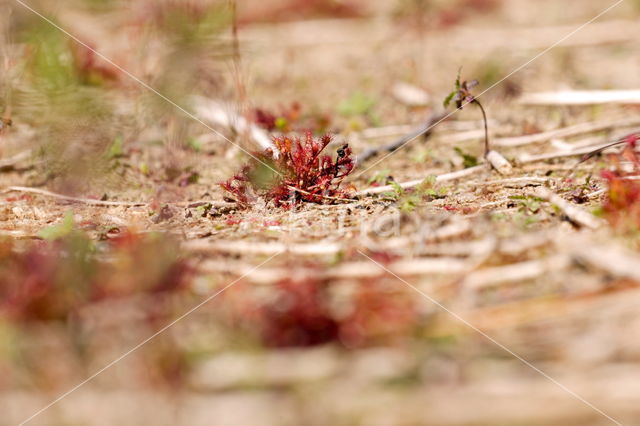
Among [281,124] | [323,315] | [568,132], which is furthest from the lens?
[281,124]

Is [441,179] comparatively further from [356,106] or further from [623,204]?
[356,106]

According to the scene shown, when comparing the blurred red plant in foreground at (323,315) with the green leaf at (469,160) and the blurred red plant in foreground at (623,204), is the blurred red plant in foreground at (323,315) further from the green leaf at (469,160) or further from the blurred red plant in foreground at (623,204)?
the green leaf at (469,160)

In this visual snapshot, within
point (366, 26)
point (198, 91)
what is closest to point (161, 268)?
point (198, 91)

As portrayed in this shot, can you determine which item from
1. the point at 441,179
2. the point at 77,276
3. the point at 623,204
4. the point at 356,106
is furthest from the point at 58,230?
the point at 356,106

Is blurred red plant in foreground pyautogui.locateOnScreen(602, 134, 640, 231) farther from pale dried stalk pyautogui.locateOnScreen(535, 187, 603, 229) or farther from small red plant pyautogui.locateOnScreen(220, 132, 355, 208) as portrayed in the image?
small red plant pyautogui.locateOnScreen(220, 132, 355, 208)

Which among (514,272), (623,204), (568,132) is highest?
(568,132)

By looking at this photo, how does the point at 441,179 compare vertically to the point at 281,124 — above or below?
below

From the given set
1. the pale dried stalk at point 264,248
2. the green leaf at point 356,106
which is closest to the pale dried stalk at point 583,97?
the green leaf at point 356,106

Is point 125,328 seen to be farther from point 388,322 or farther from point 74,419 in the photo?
point 388,322
